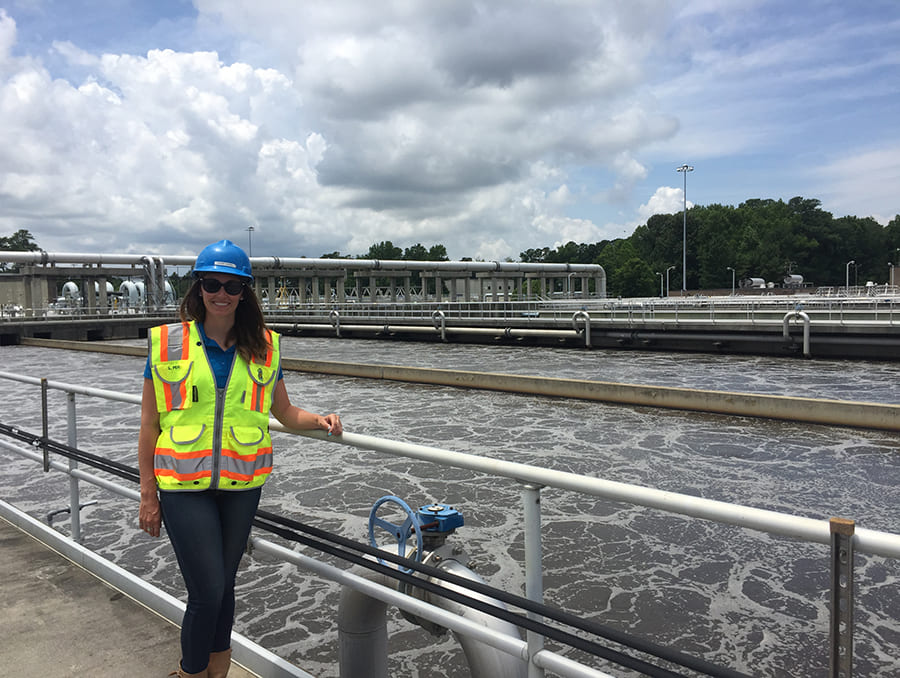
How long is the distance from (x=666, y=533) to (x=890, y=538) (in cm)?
620

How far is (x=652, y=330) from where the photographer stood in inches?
926

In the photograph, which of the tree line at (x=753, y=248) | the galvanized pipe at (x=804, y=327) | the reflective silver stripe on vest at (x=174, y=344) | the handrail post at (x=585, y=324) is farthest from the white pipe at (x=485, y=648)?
the tree line at (x=753, y=248)

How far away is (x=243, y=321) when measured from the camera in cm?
257

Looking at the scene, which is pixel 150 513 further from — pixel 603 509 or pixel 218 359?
pixel 603 509

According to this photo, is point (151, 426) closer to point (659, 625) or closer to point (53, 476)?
point (659, 625)

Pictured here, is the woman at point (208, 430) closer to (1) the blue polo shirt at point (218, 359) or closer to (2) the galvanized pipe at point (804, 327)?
(1) the blue polo shirt at point (218, 359)

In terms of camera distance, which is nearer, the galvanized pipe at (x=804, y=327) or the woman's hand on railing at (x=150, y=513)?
the woman's hand on railing at (x=150, y=513)

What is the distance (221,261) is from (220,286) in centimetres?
9

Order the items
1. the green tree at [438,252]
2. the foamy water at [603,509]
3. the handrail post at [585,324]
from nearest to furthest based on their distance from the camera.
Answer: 1. the foamy water at [603,509]
2. the handrail post at [585,324]
3. the green tree at [438,252]

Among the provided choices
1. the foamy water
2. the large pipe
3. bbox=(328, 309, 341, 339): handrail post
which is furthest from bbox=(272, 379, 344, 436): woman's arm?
the large pipe

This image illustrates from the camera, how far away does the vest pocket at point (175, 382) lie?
2.42m

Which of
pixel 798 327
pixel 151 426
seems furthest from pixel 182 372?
pixel 798 327

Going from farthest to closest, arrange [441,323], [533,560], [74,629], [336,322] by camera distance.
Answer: [336,322] < [441,323] < [74,629] < [533,560]

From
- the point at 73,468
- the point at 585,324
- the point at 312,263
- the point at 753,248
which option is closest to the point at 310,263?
the point at 312,263
